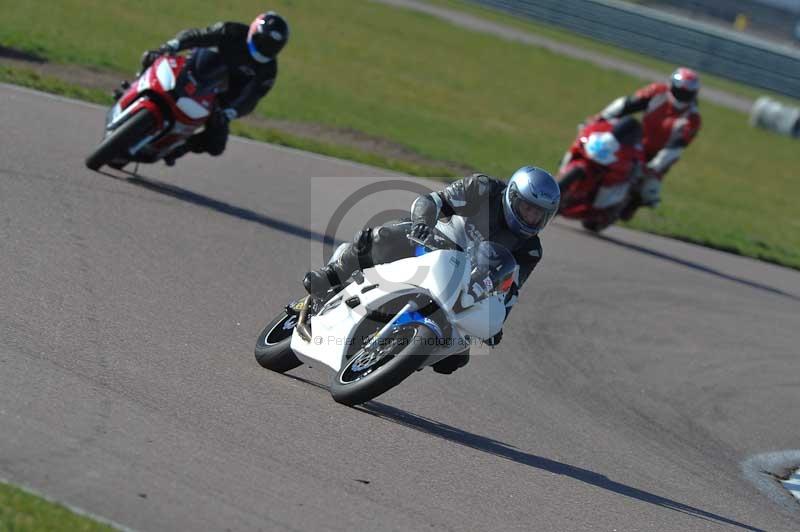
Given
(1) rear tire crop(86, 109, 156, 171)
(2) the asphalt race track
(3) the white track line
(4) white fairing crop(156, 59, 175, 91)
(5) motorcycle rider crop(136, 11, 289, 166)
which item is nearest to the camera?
(2) the asphalt race track

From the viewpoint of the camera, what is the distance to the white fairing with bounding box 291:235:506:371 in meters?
6.26

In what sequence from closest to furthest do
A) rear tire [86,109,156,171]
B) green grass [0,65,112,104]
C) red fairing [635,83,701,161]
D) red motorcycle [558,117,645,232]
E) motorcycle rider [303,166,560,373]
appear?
motorcycle rider [303,166,560,373] → rear tire [86,109,156,171] → green grass [0,65,112,104] → red motorcycle [558,117,645,232] → red fairing [635,83,701,161]

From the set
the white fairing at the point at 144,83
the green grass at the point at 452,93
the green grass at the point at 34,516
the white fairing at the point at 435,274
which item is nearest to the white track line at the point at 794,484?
the white fairing at the point at 435,274

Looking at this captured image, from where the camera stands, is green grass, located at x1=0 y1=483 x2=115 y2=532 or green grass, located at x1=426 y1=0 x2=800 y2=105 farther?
green grass, located at x1=426 y1=0 x2=800 y2=105

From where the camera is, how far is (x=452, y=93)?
25391mm

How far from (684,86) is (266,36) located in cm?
576

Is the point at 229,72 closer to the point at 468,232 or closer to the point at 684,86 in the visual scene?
the point at 468,232

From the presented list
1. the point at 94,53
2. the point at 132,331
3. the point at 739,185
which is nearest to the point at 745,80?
the point at 739,185

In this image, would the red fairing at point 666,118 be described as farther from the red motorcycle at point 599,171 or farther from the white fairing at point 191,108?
the white fairing at point 191,108

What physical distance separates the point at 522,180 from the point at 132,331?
2252mm

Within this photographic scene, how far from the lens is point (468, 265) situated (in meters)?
6.39

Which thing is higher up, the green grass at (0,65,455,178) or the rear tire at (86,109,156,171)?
the rear tire at (86,109,156,171)

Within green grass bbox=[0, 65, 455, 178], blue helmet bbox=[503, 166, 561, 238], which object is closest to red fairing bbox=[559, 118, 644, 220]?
green grass bbox=[0, 65, 455, 178]

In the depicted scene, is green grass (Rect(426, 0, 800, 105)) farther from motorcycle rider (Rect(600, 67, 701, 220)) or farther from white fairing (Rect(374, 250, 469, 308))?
white fairing (Rect(374, 250, 469, 308))
